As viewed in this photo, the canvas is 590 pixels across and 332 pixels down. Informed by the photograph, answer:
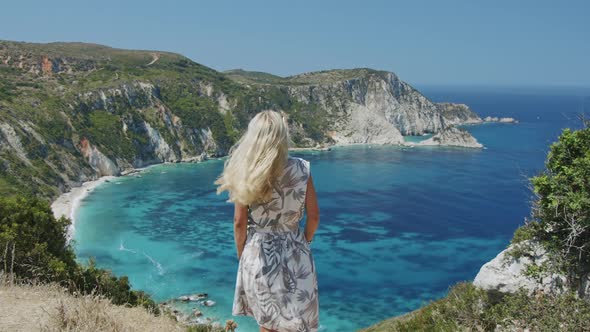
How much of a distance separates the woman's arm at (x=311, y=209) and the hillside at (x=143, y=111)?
181 feet

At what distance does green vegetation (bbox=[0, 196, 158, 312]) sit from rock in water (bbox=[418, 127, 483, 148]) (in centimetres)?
12411

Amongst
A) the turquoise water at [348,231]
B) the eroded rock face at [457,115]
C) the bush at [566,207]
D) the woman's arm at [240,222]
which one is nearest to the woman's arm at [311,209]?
the woman's arm at [240,222]

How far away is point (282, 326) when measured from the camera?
4414 millimetres

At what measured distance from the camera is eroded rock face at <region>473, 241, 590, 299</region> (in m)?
8.20

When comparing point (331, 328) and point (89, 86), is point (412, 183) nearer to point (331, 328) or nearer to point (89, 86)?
point (331, 328)

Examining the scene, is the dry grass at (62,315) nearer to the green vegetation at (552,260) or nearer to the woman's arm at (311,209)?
the woman's arm at (311,209)

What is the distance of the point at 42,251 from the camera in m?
11.7

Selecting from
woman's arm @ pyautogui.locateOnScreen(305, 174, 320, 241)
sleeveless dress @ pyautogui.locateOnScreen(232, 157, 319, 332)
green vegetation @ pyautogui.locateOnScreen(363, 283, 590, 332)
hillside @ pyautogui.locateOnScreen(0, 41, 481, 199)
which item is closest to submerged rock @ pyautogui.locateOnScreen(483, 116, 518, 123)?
hillside @ pyautogui.locateOnScreen(0, 41, 481, 199)

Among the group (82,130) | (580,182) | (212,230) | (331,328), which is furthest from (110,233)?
(580,182)

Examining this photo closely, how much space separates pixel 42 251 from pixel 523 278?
1074 cm

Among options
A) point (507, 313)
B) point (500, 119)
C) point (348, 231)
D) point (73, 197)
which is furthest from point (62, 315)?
point (500, 119)

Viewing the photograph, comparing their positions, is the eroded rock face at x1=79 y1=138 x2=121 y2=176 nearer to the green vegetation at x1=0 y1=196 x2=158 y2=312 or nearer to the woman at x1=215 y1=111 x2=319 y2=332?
the green vegetation at x1=0 y1=196 x2=158 y2=312

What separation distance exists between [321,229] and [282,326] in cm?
5256

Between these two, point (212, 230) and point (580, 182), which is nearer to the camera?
point (580, 182)
